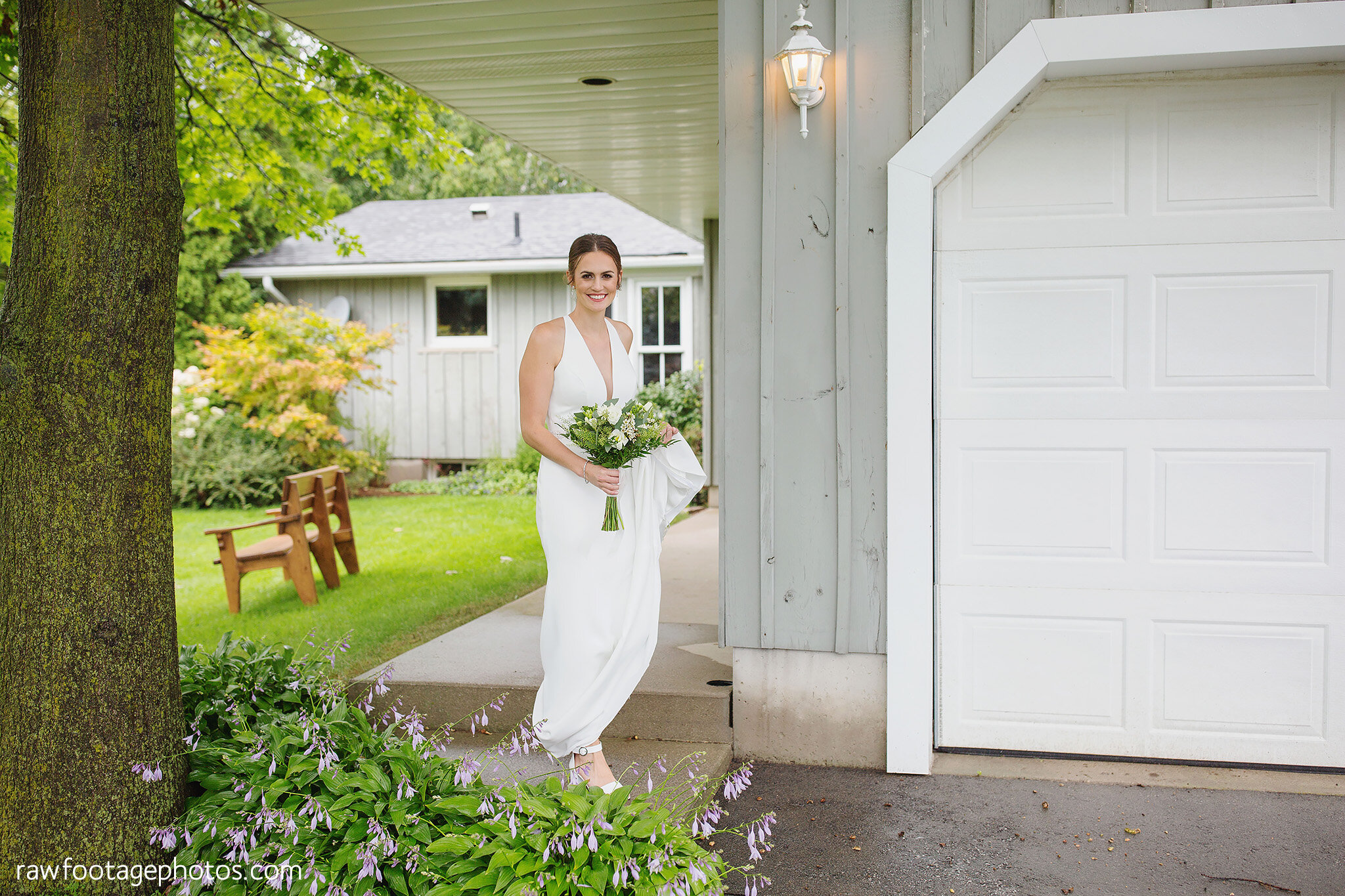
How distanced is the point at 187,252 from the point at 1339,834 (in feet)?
58.9

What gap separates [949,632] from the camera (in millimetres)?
3971

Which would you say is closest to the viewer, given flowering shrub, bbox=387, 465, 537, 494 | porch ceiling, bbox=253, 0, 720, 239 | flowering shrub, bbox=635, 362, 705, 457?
porch ceiling, bbox=253, 0, 720, 239

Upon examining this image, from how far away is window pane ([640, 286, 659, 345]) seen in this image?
565 inches

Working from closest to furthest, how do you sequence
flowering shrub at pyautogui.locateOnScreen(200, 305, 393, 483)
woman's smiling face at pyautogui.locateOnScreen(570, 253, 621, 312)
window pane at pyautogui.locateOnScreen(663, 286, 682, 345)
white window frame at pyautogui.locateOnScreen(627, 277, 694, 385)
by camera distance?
1. woman's smiling face at pyautogui.locateOnScreen(570, 253, 621, 312)
2. flowering shrub at pyautogui.locateOnScreen(200, 305, 393, 483)
3. white window frame at pyautogui.locateOnScreen(627, 277, 694, 385)
4. window pane at pyautogui.locateOnScreen(663, 286, 682, 345)

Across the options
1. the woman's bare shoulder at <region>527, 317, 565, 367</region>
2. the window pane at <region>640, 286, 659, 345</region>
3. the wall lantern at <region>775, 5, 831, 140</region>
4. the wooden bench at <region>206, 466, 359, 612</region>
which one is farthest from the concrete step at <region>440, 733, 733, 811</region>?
the window pane at <region>640, 286, 659, 345</region>

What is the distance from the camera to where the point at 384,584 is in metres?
7.33

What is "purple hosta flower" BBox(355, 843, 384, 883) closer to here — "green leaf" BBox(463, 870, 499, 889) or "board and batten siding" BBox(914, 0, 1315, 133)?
"green leaf" BBox(463, 870, 499, 889)

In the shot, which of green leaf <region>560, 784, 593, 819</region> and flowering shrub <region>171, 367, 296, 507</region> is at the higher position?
flowering shrub <region>171, 367, 296, 507</region>

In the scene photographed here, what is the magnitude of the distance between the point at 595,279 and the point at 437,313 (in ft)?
41.2

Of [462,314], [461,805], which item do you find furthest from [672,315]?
[461,805]

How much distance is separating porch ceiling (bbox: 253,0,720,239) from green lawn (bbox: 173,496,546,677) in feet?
10.1

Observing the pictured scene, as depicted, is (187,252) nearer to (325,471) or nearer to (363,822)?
(325,471)

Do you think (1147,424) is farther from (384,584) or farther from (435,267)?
(435,267)

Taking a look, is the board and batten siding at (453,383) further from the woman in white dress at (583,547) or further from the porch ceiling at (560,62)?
the woman in white dress at (583,547)
